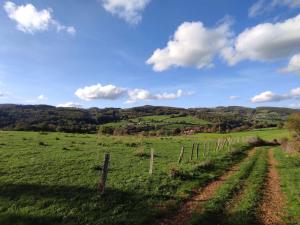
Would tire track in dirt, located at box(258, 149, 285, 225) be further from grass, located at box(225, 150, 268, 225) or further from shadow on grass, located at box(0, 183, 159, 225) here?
shadow on grass, located at box(0, 183, 159, 225)

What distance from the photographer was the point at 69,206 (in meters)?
11.9

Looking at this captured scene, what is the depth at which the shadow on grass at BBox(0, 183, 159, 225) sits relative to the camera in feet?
34.5

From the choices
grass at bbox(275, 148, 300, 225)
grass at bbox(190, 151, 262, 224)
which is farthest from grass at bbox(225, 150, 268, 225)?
grass at bbox(275, 148, 300, 225)

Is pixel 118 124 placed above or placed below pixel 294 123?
below

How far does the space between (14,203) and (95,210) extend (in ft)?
11.1

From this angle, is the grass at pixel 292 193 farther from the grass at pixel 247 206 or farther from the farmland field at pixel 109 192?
the grass at pixel 247 206

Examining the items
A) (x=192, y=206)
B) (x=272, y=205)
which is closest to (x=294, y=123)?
(x=272, y=205)

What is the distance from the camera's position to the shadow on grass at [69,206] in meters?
10.5

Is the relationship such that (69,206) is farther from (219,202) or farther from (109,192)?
(219,202)

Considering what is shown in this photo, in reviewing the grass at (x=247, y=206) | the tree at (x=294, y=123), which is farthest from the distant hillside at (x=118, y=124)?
the grass at (x=247, y=206)

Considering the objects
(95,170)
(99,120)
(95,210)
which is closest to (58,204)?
(95,210)

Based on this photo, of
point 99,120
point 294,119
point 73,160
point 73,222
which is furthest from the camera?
point 99,120

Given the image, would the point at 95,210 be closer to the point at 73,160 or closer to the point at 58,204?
the point at 58,204

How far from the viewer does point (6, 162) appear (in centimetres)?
2100
